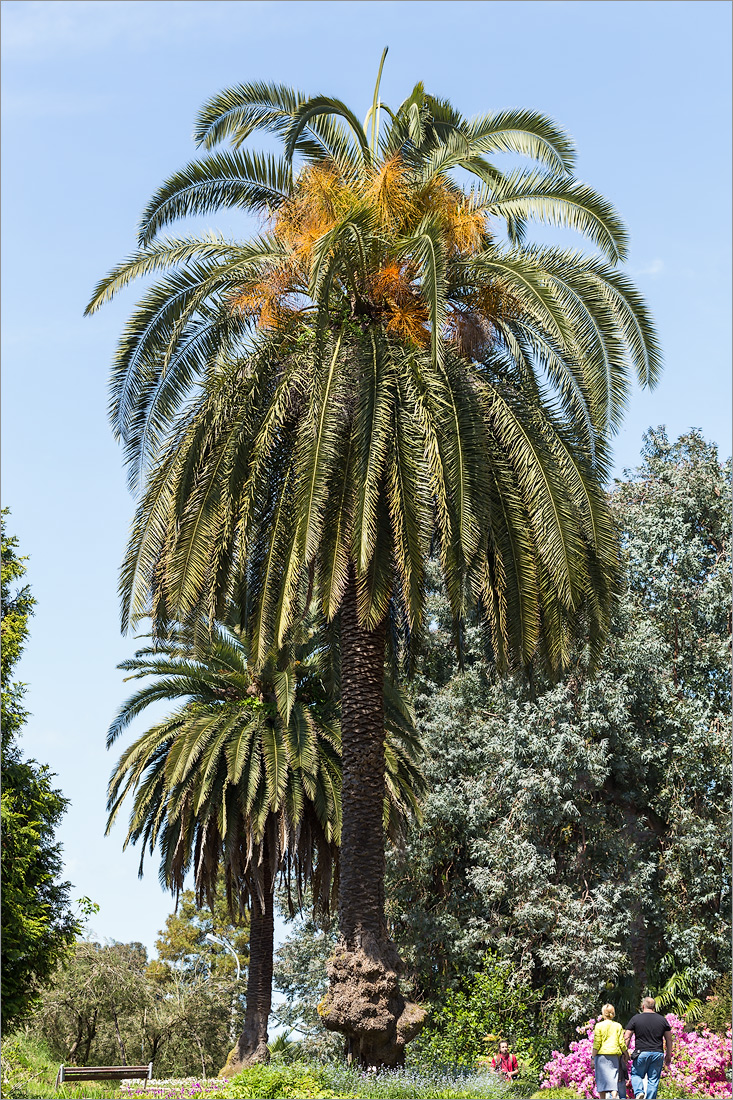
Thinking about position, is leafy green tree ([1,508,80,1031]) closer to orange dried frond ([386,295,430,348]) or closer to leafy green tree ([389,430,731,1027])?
leafy green tree ([389,430,731,1027])

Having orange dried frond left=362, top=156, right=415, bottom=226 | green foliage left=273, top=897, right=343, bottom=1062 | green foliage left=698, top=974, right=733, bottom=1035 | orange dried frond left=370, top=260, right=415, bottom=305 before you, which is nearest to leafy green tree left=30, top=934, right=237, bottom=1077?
green foliage left=273, top=897, right=343, bottom=1062

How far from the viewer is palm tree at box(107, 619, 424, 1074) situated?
2283cm

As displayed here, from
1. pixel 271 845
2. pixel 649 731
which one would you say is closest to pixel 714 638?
pixel 649 731

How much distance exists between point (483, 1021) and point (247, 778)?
813cm

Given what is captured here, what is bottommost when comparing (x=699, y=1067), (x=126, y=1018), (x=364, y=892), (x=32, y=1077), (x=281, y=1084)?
(x=126, y=1018)

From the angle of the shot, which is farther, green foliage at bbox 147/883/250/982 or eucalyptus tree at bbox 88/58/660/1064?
→ green foliage at bbox 147/883/250/982

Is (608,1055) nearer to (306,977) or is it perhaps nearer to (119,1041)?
(306,977)

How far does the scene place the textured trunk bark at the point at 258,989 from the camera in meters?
23.2

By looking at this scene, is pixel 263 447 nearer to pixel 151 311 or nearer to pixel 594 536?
pixel 151 311

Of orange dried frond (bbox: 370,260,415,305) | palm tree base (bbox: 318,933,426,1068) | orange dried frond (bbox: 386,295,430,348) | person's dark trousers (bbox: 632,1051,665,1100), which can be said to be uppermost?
orange dried frond (bbox: 370,260,415,305)

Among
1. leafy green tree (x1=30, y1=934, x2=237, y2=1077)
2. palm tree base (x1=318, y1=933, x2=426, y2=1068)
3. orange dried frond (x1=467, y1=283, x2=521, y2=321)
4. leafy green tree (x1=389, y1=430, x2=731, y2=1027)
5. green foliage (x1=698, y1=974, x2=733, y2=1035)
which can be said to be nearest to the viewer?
palm tree base (x1=318, y1=933, x2=426, y2=1068)

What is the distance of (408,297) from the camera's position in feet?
49.0

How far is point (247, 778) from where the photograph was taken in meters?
23.1

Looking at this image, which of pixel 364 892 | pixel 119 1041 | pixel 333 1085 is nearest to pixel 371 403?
pixel 364 892
